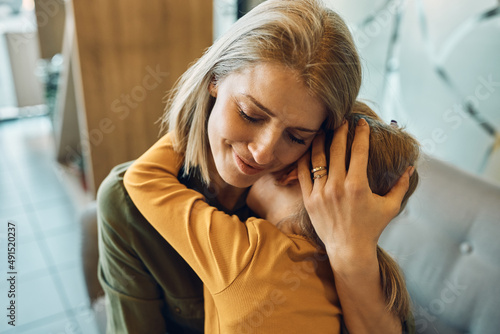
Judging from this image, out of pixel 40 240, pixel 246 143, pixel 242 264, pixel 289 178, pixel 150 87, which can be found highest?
pixel 246 143

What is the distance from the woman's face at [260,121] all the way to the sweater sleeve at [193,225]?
10 cm

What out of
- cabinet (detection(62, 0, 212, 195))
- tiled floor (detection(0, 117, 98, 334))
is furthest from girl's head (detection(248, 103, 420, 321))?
cabinet (detection(62, 0, 212, 195))

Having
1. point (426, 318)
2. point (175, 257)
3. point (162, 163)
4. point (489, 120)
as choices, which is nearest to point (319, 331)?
point (175, 257)

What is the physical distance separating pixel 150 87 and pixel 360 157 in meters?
1.81

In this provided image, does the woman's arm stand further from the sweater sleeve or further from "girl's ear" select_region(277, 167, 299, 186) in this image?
the sweater sleeve

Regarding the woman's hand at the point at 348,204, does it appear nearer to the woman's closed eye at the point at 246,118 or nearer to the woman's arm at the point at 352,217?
the woman's arm at the point at 352,217

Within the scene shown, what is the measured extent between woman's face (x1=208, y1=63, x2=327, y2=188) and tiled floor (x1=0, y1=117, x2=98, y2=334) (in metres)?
0.64

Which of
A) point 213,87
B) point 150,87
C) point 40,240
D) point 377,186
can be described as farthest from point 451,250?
point 40,240

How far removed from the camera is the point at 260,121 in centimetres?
79

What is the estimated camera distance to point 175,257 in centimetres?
101

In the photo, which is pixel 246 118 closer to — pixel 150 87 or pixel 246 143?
pixel 246 143

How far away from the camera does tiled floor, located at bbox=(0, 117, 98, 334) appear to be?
2.01 m

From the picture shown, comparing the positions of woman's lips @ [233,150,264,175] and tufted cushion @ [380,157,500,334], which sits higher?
woman's lips @ [233,150,264,175]

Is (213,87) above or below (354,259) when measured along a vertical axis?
above
